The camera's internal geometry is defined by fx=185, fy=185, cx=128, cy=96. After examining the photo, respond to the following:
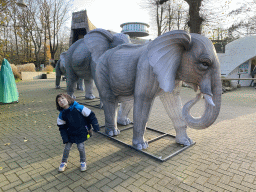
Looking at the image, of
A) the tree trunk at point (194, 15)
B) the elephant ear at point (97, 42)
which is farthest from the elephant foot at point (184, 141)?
the tree trunk at point (194, 15)

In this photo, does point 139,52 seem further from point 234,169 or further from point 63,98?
Answer: point 234,169

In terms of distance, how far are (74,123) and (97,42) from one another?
2408mm

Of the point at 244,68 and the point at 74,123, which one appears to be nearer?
the point at 74,123

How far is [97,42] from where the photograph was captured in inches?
171

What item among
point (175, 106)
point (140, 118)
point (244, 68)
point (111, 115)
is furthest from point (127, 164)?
point (244, 68)

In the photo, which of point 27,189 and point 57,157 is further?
point 57,157

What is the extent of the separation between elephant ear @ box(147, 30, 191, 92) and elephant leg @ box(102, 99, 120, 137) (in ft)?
4.75

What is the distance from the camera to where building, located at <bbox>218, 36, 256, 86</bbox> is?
16.3m

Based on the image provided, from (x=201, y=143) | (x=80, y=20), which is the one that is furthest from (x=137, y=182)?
(x=80, y=20)

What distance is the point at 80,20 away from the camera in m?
11.7

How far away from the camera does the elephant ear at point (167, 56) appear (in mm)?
2629

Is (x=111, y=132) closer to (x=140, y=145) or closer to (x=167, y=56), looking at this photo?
(x=140, y=145)

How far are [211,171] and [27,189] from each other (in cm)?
253

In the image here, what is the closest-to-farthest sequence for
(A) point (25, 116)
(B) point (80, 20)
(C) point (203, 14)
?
1. (A) point (25, 116)
2. (C) point (203, 14)
3. (B) point (80, 20)
